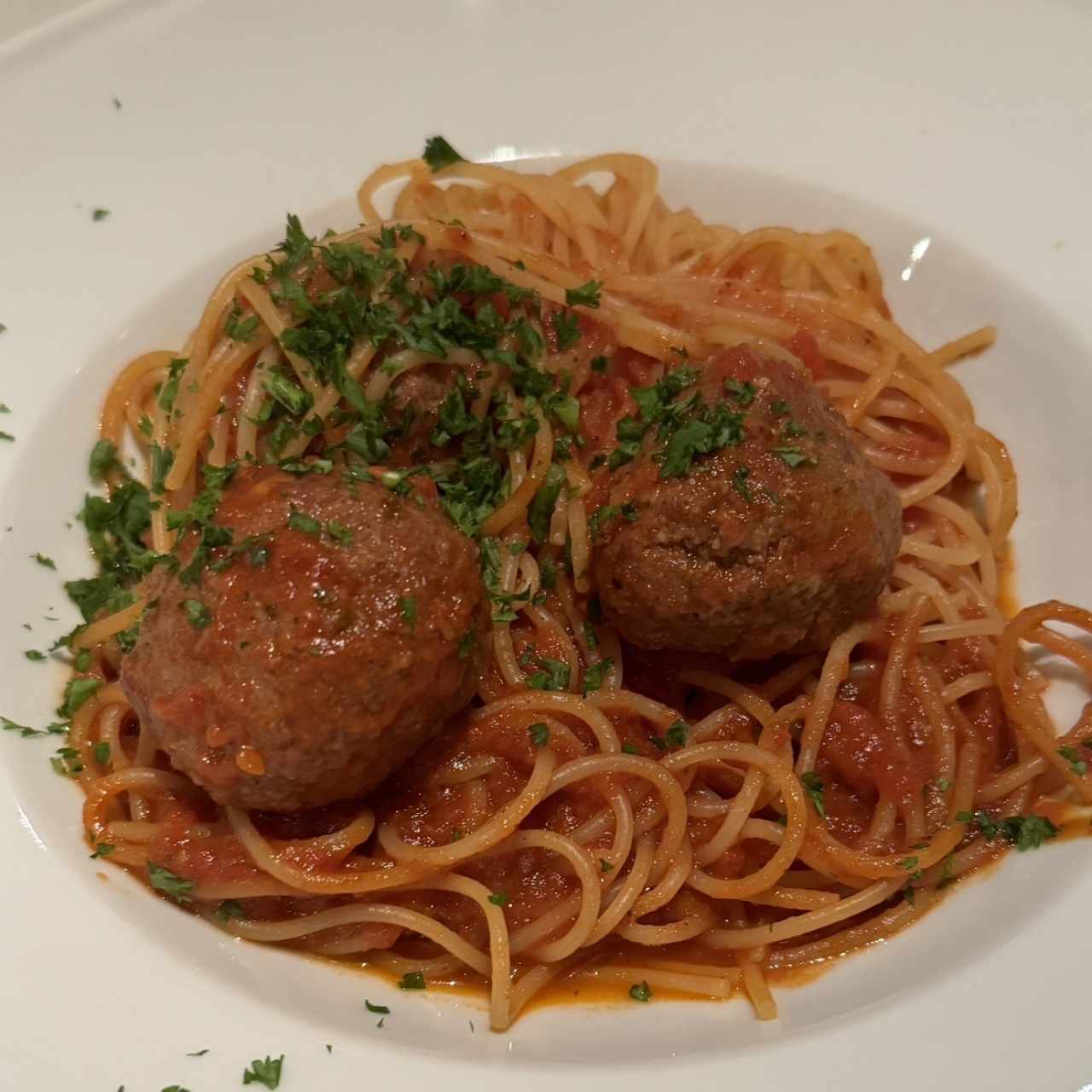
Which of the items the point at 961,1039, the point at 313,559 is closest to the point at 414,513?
the point at 313,559

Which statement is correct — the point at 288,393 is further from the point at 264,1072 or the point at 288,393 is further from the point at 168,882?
the point at 264,1072

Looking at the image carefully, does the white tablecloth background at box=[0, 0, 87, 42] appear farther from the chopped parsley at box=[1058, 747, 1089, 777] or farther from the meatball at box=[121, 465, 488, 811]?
the chopped parsley at box=[1058, 747, 1089, 777]

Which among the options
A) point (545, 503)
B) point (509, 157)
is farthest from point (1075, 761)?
point (509, 157)

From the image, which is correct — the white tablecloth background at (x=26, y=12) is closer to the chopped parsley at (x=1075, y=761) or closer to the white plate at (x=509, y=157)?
the white plate at (x=509, y=157)

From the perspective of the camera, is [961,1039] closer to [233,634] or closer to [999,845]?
[999,845]

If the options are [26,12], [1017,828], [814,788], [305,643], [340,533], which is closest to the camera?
[305,643]

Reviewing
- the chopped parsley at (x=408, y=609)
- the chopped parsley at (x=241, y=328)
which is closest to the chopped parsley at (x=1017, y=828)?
the chopped parsley at (x=408, y=609)
